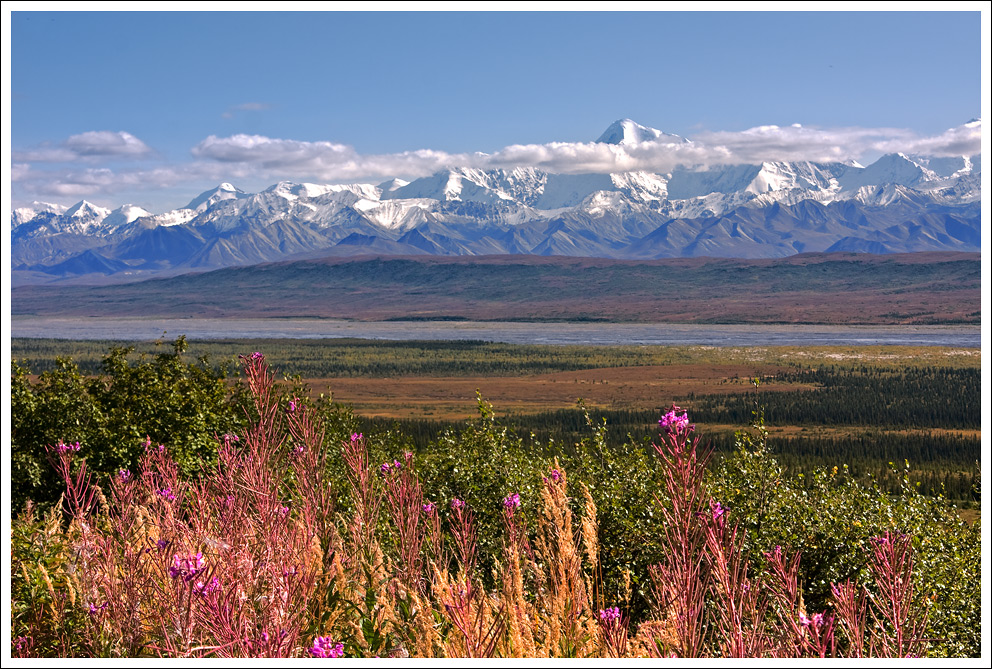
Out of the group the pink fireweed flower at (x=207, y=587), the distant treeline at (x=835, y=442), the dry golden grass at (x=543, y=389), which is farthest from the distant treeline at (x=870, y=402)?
the pink fireweed flower at (x=207, y=587)

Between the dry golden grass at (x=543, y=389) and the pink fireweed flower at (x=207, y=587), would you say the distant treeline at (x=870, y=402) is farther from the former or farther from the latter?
the pink fireweed flower at (x=207, y=587)

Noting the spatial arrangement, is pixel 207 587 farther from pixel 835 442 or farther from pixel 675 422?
pixel 835 442

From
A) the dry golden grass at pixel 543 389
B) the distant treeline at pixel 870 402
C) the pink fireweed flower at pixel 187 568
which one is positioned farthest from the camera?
the dry golden grass at pixel 543 389

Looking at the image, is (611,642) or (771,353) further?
(771,353)

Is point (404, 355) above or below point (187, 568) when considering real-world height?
below

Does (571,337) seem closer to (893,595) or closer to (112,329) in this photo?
(112,329)

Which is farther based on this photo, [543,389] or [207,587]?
[543,389]

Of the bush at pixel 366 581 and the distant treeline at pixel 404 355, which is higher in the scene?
the bush at pixel 366 581

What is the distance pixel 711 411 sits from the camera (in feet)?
273

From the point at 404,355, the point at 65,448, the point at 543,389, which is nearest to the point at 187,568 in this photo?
the point at 65,448

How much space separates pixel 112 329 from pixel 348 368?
322 feet

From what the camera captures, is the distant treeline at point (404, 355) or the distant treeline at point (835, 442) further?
the distant treeline at point (404, 355)

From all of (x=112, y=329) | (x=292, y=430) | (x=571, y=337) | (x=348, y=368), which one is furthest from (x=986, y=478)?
(x=112, y=329)

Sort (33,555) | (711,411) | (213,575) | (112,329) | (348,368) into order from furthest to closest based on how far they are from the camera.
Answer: (112,329) → (348,368) → (711,411) → (33,555) → (213,575)
